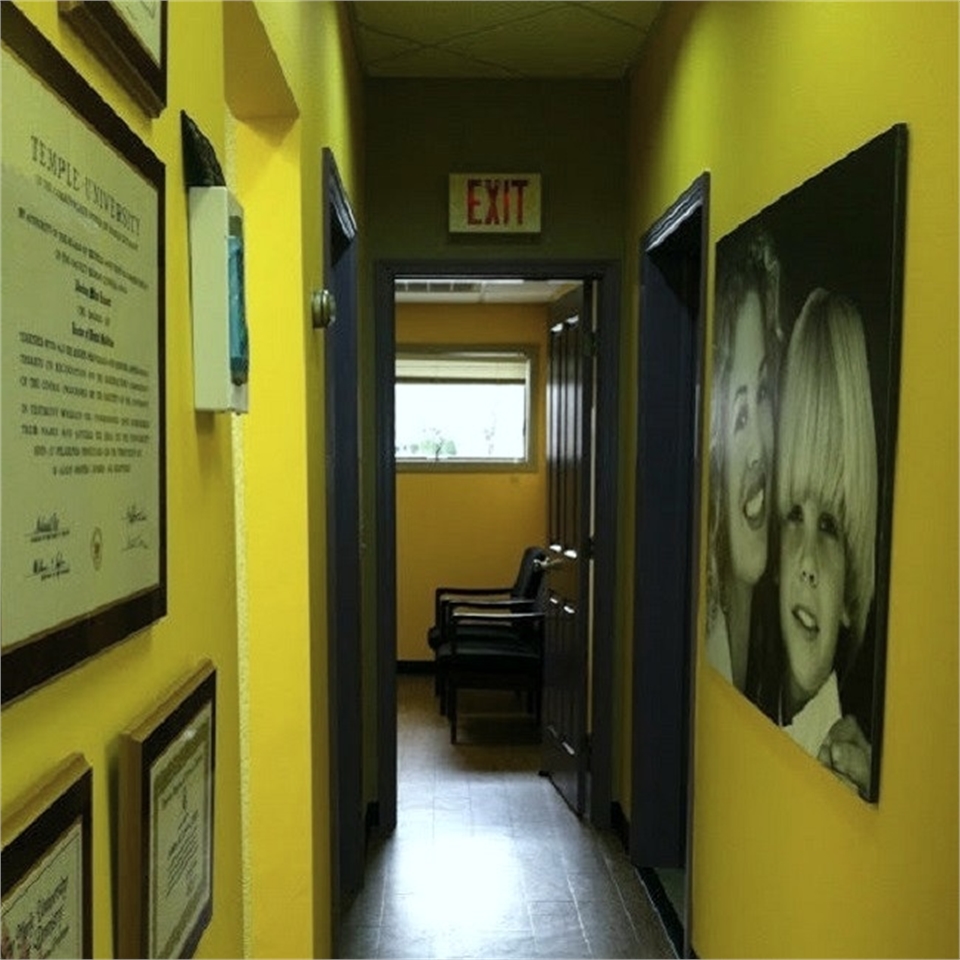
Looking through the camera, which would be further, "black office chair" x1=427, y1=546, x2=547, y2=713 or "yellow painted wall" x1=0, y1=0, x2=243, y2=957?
"black office chair" x1=427, y1=546, x2=547, y2=713

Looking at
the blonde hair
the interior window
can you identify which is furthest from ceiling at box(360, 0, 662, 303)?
the interior window

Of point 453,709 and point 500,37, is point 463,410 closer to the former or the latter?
point 453,709

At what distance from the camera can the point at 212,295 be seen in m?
1.00

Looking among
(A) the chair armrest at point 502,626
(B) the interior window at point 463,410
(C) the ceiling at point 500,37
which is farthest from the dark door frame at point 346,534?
(B) the interior window at point 463,410

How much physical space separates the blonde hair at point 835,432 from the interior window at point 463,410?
4324mm

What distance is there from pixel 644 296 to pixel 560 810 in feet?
6.87

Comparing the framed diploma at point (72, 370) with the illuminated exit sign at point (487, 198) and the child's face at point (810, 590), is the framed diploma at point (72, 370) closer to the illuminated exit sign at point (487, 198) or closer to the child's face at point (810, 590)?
the child's face at point (810, 590)

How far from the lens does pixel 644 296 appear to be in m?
3.10

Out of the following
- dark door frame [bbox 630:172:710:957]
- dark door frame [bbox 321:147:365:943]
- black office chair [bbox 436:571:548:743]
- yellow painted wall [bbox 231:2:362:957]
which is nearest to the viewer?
yellow painted wall [bbox 231:2:362:957]

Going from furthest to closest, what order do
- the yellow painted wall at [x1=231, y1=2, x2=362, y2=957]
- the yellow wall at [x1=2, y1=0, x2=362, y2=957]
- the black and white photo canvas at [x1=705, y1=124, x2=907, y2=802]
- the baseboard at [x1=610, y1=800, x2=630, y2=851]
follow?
the baseboard at [x1=610, y1=800, x2=630, y2=851], the yellow painted wall at [x1=231, y1=2, x2=362, y2=957], the black and white photo canvas at [x1=705, y1=124, x2=907, y2=802], the yellow wall at [x1=2, y1=0, x2=362, y2=957]

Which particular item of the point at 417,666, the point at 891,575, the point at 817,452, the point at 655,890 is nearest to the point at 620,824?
the point at 655,890
